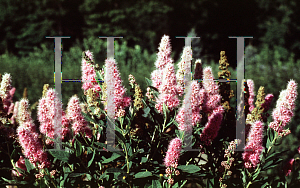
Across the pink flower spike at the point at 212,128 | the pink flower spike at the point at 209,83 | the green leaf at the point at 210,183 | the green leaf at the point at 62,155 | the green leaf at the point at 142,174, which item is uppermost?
the pink flower spike at the point at 209,83

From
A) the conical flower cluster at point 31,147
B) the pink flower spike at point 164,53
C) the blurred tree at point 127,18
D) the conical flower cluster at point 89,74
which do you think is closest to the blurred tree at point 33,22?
the blurred tree at point 127,18

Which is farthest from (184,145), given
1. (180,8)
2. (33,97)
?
(180,8)

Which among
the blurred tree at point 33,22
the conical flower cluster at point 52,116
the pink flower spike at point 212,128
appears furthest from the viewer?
the blurred tree at point 33,22

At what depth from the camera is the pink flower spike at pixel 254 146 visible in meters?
1.54

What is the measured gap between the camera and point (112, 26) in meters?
19.3

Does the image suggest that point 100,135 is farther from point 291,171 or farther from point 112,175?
point 291,171

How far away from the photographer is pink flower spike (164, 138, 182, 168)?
1.37 m

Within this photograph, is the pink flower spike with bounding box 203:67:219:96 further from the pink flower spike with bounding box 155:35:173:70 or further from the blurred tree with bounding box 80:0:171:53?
the blurred tree with bounding box 80:0:171:53

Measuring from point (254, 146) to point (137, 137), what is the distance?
1.83ft

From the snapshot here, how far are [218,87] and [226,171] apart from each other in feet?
1.54

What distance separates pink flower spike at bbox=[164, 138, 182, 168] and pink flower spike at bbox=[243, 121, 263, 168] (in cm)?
39

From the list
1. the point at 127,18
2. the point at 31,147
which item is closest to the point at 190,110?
the point at 31,147

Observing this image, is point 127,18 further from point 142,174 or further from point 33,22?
point 142,174

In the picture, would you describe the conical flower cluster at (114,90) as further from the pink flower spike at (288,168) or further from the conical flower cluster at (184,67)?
the pink flower spike at (288,168)
